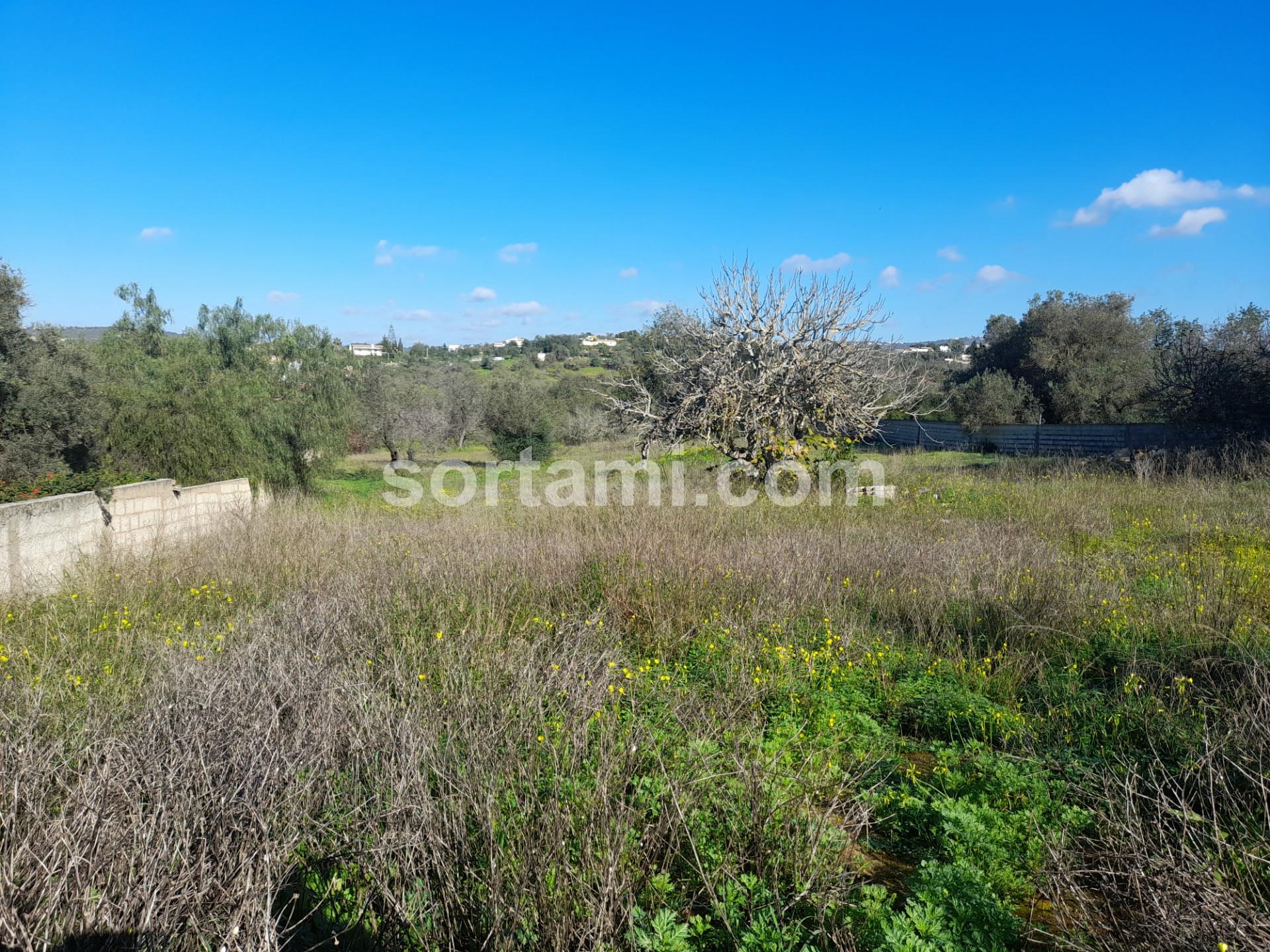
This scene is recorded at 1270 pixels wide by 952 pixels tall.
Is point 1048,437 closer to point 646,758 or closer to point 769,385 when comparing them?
point 769,385

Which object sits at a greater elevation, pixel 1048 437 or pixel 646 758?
pixel 1048 437

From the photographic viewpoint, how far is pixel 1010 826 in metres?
2.67

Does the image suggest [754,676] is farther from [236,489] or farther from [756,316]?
[236,489]

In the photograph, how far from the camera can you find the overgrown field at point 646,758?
6.67 ft

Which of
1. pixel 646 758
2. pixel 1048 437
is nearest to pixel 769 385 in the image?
pixel 646 758

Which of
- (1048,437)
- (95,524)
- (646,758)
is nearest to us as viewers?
(646,758)

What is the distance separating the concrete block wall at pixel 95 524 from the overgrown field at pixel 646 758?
114 cm

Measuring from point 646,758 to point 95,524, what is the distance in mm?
8493

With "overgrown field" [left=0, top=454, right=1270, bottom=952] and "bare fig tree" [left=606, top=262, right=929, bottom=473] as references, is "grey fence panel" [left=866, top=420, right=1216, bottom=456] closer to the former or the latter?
"bare fig tree" [left=606, top=262, right=929, bottom=473]

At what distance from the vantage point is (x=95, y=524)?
27.0ft

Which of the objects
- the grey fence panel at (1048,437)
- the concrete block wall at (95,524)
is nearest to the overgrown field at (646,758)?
the concrete block wall at (95,524)

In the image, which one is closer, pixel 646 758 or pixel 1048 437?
pixel 646 758

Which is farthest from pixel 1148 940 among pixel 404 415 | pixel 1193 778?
pixel 404 415

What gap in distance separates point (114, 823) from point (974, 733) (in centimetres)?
365
